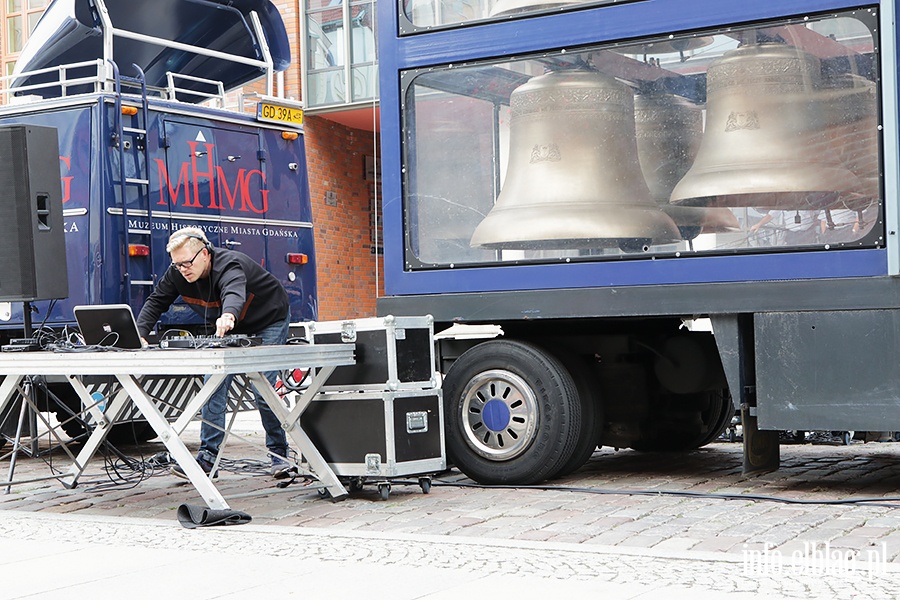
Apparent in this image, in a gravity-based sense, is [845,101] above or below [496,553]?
above

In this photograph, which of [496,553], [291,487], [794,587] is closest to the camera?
[794,587]

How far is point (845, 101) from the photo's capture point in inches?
282

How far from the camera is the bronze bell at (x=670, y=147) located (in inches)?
299

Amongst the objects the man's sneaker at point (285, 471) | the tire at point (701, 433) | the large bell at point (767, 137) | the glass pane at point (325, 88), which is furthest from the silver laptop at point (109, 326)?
the glass pane at point (325, 88)

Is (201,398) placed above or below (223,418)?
above

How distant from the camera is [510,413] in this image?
829 centimetres

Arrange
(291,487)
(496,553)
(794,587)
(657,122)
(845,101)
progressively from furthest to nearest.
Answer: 1. (291,487)
2. (657,122)
3. (845,101)
4. (496,553)
5. (794,587)

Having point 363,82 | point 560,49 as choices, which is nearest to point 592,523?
point 560,49

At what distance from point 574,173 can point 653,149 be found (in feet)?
1.64

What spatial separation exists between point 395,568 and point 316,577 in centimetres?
35

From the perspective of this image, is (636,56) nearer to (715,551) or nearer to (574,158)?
(574,158)

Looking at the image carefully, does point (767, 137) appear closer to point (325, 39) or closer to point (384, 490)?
point (384, 490)

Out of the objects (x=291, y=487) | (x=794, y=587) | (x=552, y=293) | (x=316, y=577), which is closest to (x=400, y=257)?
(x=552, y=293)

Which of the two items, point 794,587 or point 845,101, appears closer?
point 794,587
